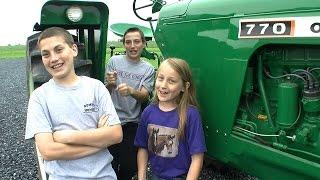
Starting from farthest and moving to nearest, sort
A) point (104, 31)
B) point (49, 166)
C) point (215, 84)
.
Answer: point (104, 31), point (215, 84), point (49, 166)

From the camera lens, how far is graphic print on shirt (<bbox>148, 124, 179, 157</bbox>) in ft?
8.55

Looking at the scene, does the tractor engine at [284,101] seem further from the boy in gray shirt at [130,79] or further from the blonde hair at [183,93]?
the boy in gray shirt at [130,79]

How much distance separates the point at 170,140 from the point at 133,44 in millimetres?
792

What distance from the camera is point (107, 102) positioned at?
2.38m

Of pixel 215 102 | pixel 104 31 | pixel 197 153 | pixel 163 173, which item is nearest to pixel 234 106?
pixel 215 102

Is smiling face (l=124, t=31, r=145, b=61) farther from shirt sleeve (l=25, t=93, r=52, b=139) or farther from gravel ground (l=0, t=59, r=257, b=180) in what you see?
gravel ground (l=0, t=59, r=257, b=180)

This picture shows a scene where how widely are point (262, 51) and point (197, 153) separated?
66cm

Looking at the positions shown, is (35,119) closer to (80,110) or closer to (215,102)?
(80,110)

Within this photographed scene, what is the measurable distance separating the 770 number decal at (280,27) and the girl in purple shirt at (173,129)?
41cm

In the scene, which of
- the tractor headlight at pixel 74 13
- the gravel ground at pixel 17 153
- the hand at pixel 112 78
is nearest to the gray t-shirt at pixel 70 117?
the hand at pixel 112 78

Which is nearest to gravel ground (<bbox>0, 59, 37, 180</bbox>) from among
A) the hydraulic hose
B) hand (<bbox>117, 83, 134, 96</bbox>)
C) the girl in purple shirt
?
hand (<bbox>117, 83, 134, 96</bbox>)

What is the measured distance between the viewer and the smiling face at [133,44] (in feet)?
10.1

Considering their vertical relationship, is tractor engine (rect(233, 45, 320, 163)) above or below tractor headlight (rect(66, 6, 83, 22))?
below

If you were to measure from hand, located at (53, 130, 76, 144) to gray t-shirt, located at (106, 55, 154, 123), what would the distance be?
35.0 inches
